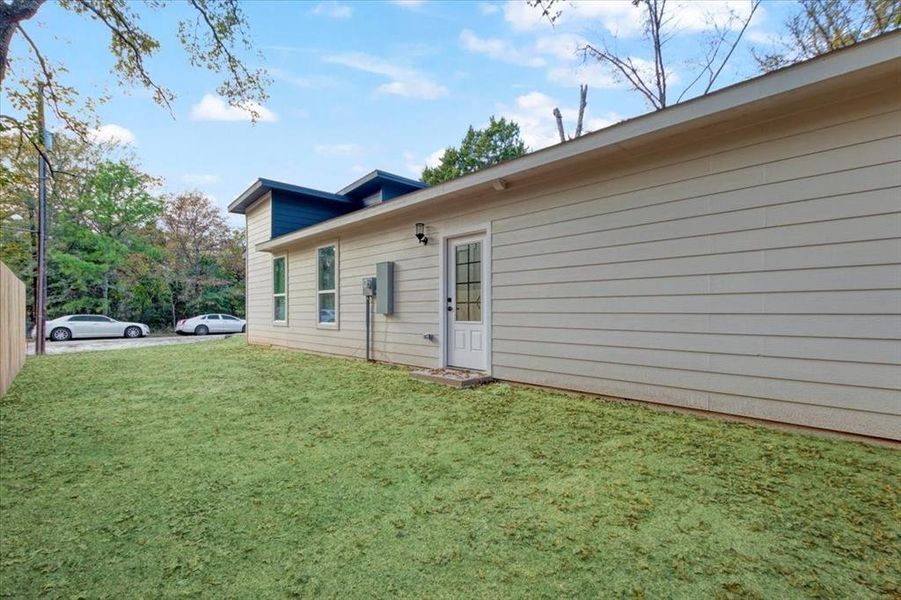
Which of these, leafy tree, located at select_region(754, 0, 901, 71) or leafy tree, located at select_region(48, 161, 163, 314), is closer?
leafy tree, located at select_region(754, 0, 901, 71)

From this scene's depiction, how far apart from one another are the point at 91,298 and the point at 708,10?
2508 cm

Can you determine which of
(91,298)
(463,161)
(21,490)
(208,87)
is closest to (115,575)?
(21,490)

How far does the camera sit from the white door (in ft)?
17.0

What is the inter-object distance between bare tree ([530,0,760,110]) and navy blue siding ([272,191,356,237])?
26.4 feet

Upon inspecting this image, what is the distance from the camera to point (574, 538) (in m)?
1.69

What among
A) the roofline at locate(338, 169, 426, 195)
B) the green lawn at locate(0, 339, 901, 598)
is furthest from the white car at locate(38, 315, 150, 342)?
the green lawn at locate(0, 339, 901, 598)

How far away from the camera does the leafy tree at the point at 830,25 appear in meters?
6.82

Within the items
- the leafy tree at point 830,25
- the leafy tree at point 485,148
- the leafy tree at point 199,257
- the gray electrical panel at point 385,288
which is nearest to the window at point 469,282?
the gray electrical panel at point 385,288

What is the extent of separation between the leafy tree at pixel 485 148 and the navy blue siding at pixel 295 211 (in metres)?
9.87

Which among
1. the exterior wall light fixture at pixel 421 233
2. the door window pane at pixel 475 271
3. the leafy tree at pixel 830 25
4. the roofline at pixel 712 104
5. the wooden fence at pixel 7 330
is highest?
the leafy tree at pixel 830 25

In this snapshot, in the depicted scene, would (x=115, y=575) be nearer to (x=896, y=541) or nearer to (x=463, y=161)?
(x=896, y=541)

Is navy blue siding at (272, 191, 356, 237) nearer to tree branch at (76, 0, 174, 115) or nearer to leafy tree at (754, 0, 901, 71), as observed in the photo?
tree branch at (76, 0, 174, 115)

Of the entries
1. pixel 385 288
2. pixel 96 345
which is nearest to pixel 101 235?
pixel 96 345

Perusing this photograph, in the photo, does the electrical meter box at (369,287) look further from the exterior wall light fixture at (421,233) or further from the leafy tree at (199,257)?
the leafy tree at (199,257)
